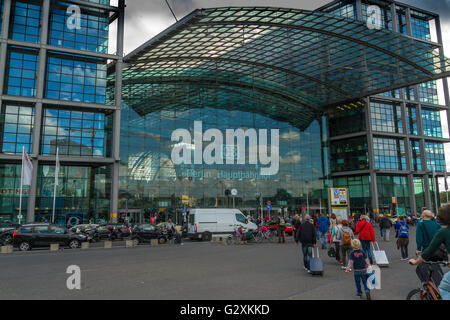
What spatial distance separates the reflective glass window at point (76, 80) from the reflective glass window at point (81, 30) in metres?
1.57

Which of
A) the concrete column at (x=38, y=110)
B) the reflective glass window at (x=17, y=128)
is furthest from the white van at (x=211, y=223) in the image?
the reflective glass window at (x=17, y=128)

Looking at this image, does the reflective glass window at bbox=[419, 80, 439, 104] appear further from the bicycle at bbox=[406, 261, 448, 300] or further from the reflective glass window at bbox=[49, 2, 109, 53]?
the bicycle at bbox=[406, 261, 448, 300]

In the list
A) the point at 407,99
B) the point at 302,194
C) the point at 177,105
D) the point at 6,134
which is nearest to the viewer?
the point at 6,134

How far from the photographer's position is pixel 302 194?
2084 inches

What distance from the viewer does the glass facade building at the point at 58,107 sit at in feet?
115

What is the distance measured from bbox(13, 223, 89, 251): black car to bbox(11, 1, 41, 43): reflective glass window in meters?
23.5

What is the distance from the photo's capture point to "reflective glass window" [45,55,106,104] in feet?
121

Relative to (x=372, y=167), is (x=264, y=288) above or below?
below

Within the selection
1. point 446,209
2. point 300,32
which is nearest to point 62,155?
point 300,32

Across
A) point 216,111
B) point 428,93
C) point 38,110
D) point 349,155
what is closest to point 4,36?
point 38,110

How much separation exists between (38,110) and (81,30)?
33.3 feet

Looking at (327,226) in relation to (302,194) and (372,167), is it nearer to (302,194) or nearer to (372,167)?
(302,194)

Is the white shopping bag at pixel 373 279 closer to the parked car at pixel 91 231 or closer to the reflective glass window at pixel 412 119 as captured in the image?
the parked car at pixel 91 231

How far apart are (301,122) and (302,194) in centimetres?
1145
